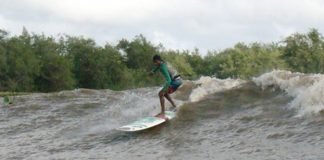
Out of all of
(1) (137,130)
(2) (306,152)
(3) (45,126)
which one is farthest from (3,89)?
(2) (306,152)

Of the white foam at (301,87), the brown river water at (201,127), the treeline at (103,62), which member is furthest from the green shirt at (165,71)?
the treeline at (103,62)

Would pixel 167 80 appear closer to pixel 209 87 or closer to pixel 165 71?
pixel 165 71

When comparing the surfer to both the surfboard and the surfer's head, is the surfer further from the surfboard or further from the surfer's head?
the surfboard

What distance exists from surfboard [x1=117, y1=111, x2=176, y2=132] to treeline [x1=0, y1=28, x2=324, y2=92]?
147ft

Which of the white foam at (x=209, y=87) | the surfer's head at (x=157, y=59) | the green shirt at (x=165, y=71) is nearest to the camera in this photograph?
the surfer's head at (x=157, y=59)

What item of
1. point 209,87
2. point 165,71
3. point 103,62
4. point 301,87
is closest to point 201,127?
point 165,71

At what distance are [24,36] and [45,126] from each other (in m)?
53.6

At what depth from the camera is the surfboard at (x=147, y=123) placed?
13906 millimetres

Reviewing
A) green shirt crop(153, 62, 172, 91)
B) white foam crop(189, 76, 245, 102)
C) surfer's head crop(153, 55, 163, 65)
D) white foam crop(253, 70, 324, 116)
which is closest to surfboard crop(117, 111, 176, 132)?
green shirt crop(153, 62, 172, 91)

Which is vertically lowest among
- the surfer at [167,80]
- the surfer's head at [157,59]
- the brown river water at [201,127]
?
the brown river water at [201,127]

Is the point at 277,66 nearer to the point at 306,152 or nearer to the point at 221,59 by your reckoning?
the point at 221,59

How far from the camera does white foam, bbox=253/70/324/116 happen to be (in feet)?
43.6

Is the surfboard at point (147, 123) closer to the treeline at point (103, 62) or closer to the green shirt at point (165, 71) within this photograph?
the green shirt at point (165, 71)

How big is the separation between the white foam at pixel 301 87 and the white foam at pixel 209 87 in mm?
909
